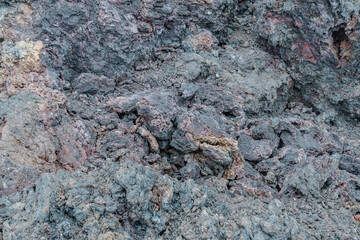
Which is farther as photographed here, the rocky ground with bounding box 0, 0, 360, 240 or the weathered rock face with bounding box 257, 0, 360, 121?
the weathered rock face with bounding box 257, 0, 360, 121

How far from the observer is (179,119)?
558 cm

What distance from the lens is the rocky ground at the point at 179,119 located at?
12.3 feet

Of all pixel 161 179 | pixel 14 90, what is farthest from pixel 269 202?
pixel 14 90

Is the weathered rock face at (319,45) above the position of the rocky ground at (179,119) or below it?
above

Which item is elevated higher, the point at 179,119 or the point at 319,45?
the point at 319,45

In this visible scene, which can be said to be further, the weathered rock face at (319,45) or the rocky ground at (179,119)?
the weathered rock face at (319,45)

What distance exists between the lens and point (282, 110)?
8.05m

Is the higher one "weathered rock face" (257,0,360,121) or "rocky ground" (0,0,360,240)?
"weathered rock face" (257,0,360,121)

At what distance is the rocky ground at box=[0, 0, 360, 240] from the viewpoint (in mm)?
3762

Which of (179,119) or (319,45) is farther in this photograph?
(319,45)

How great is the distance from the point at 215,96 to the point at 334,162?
2356 mm

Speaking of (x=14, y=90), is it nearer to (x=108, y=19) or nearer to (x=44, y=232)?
(x=108, y=19)

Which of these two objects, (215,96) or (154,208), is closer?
(154,208)

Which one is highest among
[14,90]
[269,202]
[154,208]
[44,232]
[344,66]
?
[344,66]
